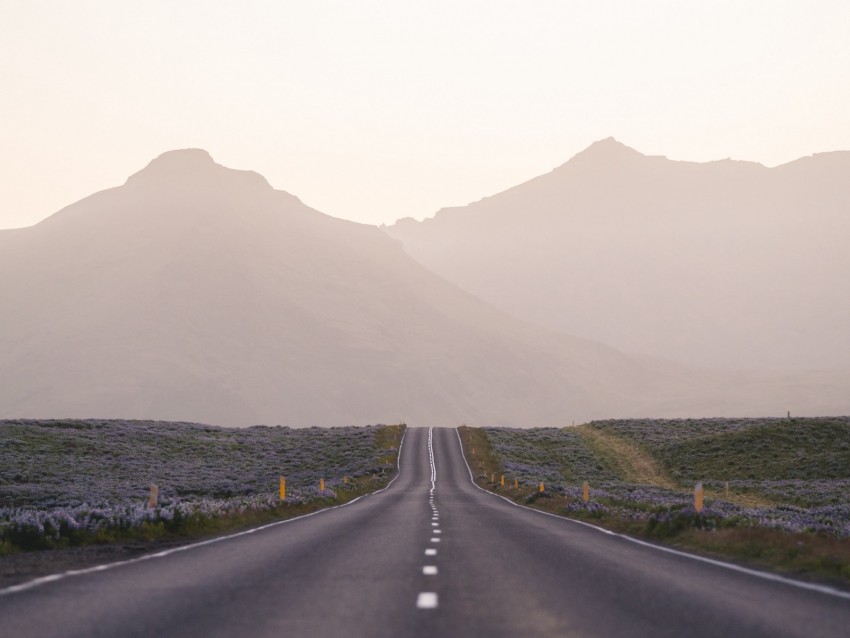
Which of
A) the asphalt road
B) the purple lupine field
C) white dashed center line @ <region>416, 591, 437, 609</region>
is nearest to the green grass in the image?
the purple lupine field

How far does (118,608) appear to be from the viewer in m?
10.1

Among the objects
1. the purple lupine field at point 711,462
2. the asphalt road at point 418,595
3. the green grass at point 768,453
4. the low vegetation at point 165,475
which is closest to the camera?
the asphalt road at point 418,595

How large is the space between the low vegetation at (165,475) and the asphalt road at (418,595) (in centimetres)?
383

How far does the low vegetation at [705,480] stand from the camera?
→ 18500 mm

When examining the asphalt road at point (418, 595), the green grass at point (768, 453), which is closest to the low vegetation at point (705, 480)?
the green grass at point (768, 453)

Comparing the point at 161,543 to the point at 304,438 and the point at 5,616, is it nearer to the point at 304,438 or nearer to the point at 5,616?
the point at 5,616

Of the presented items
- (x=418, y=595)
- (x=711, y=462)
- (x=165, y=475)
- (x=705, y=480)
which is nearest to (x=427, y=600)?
(x=418, y=595)

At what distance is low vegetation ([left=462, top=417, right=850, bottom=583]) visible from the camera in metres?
18.5

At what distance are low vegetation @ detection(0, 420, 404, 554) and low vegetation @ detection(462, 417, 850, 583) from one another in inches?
436

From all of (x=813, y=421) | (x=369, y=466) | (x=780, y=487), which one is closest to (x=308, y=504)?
(x=780, y=487)

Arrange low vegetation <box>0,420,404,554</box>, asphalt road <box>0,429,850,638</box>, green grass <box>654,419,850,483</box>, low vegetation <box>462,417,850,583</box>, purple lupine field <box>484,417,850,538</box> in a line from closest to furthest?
asphalt road <box>0,429,850,638</box>, low vegetation <box>462,417,850,583</box>, low vegetation <box>0,420,404,554</box>, purple lupine field <box>484,417,850,538</box>, green grass <box>654,419,850,483</box>

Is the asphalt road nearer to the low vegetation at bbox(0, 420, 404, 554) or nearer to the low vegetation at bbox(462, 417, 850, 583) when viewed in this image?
the low vegetation at bbox(462, 417, 850, 583)

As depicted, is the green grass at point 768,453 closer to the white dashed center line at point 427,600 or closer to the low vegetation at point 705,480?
the low vegetation at point 705,480

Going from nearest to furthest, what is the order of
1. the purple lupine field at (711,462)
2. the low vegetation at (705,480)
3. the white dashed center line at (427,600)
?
1. the white dashed center line at (427,600)
2. the low vegetation at (705,480)
3. the purple lupine field at (711,462)
